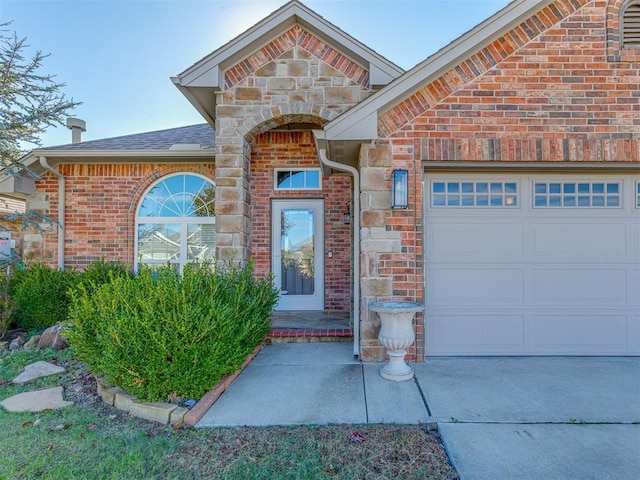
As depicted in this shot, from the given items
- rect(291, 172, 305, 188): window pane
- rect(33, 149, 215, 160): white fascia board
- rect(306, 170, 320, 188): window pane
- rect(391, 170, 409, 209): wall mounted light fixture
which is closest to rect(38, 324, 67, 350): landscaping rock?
rect(33, 149, 215, 160): white fascia board

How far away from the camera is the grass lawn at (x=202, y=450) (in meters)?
2.45

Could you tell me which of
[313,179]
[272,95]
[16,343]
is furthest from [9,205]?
[272,95]

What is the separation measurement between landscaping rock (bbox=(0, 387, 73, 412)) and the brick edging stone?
38 centimetres

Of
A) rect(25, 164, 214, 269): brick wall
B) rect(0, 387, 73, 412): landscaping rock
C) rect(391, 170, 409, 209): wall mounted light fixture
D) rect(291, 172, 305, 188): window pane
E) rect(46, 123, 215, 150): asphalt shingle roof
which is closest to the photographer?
rect(0, 387, 73, 412): landscaping rock

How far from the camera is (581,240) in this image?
4.77 meters

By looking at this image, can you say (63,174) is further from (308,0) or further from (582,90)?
(582,90)

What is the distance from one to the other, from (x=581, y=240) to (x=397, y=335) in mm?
2923

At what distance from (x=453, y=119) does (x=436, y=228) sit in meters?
1.39

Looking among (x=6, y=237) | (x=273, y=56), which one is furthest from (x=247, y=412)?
(x=6, y=237)

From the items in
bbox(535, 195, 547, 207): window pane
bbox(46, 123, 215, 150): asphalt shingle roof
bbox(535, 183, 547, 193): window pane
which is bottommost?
bbox(535, 195, 547, 207): window pane

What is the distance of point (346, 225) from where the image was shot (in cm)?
728

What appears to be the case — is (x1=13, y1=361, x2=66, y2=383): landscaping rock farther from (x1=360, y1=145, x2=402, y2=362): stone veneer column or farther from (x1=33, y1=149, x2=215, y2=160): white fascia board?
(x1=33, y1=149, x2=215, y2=160): white fascia board

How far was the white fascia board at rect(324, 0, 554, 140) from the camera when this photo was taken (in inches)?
167

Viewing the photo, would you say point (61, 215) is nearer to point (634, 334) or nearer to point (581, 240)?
point (581, 240)
